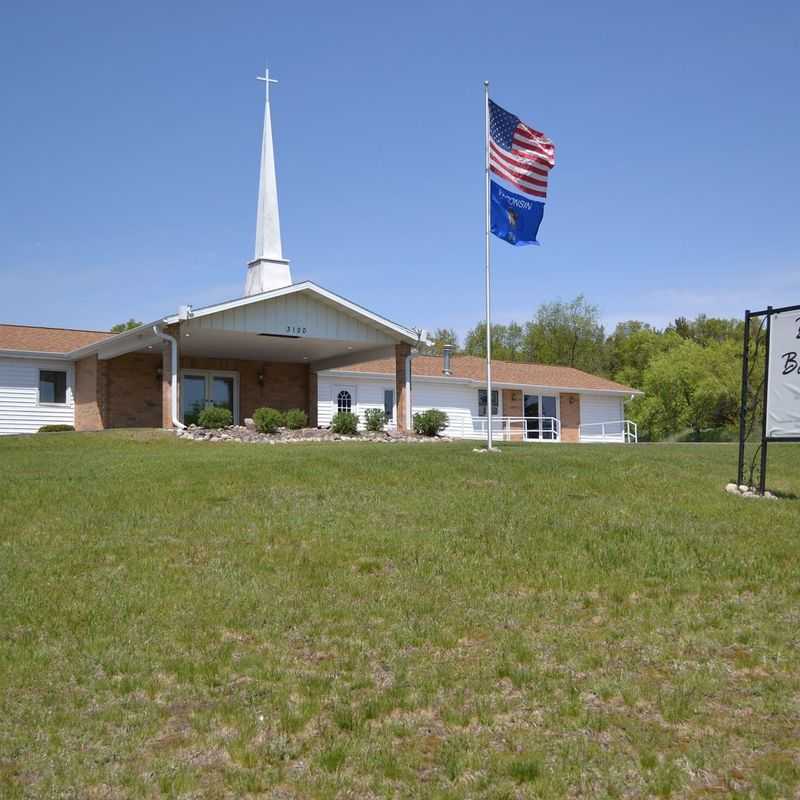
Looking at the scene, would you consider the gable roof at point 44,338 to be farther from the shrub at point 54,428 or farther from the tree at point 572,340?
the tree at point 572,340

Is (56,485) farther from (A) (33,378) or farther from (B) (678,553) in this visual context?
(A) (33,378)

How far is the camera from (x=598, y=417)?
3959cm

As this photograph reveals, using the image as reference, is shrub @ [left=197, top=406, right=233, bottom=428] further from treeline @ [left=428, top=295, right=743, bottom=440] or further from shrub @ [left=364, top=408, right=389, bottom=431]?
treeline @ [left=428, top=295, right=743, bottom=440]

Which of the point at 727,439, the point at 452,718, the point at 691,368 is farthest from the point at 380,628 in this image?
the point at 691,368

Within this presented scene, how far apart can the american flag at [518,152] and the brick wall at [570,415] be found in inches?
837

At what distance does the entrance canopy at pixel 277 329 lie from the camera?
909 inches

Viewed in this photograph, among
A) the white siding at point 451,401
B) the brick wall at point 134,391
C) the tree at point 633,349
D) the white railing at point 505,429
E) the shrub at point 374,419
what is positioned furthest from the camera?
the tree at point 633,349

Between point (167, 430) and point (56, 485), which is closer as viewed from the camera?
point (56, 485)

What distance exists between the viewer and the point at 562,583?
872 cm

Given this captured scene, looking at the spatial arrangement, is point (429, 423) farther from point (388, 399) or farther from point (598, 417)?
point (598, 417)

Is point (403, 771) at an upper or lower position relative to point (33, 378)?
lower

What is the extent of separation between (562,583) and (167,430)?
49.6ft

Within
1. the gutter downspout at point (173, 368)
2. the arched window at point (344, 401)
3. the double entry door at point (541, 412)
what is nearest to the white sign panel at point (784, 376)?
the gutter downspout at point (173, 368)

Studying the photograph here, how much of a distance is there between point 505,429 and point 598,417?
5.78 metres
